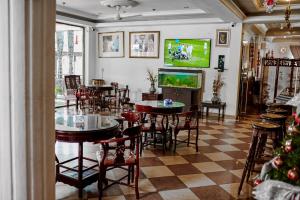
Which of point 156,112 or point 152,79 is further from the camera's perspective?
point 152,79

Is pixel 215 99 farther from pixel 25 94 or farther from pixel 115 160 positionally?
pixel 25 94

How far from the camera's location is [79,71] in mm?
10508

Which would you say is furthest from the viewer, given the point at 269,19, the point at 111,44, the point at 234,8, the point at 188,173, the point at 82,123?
the point at 111,44

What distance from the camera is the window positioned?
10.4 metres

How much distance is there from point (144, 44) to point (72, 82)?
2.65m

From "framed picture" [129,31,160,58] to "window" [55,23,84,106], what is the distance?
1949 mm

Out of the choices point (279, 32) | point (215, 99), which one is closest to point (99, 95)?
point (215, 99)

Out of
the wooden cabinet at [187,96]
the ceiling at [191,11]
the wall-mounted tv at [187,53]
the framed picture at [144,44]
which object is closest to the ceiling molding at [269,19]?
the ceiling at [191,11]

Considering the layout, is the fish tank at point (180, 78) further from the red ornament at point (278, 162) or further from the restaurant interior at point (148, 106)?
the red ornament at point (278, 162)

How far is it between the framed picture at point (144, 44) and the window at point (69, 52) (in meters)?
1.95

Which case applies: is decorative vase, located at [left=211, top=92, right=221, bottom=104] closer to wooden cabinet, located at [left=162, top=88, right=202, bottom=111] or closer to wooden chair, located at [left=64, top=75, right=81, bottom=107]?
wooden cabinet, located at [left=162, top=88, right=202, bottom=111]

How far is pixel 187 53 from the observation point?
28.2 ft

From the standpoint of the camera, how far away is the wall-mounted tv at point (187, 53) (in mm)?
8375

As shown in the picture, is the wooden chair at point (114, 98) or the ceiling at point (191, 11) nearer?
the ceiling at point (191, 11)
